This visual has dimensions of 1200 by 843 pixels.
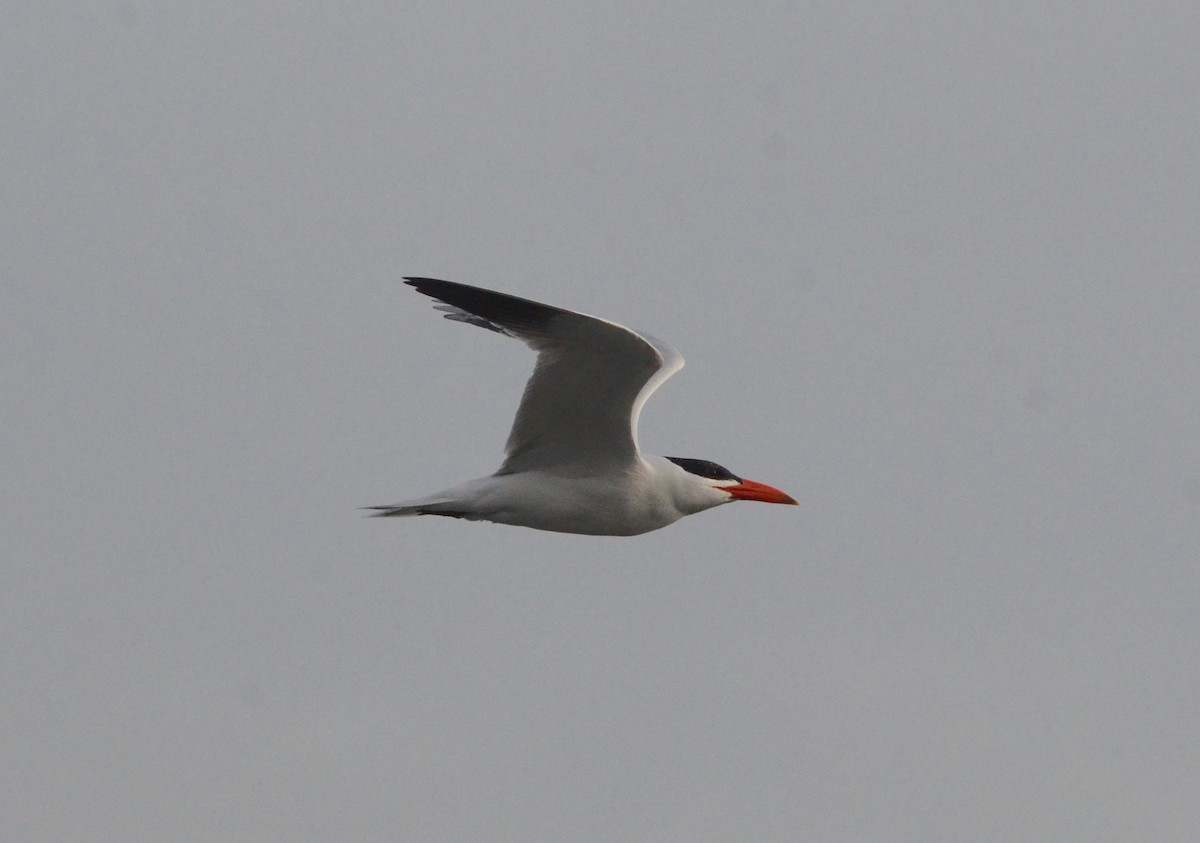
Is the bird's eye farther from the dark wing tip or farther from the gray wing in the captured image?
the dark wing tip

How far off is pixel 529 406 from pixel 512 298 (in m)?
1.21

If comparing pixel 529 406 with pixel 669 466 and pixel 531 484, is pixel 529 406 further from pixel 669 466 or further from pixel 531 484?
pixel 669 466

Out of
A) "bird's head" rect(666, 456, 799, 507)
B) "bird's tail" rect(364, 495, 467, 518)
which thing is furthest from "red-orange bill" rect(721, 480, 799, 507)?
"bird's tail" rect(364, 495, 467, 518)

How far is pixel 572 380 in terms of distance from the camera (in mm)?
10477

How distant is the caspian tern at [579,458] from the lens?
1025 centimetres

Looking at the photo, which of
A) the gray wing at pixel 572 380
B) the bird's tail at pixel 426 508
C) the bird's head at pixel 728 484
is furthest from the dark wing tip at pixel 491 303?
the bird's head at pixel 728 484

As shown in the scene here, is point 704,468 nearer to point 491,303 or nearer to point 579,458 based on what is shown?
point 579,458

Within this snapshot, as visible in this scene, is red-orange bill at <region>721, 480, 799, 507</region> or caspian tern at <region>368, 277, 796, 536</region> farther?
red-orange bill at <region>721, 480, 799, 507</region>

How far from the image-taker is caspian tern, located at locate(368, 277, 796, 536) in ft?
33.6

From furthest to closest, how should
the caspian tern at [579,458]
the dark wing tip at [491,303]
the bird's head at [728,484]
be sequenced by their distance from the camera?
1. the bird's head at [728,484]
2. the caspian tern at [579,458]
3. the dark wing tip at [491,303]

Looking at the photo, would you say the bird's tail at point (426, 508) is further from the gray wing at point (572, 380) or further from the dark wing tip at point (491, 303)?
the dark wing tip at point (491, 303)

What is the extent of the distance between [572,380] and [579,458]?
847mm

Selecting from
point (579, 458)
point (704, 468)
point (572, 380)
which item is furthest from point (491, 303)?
point (704, 468)

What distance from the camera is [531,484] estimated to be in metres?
11.1
